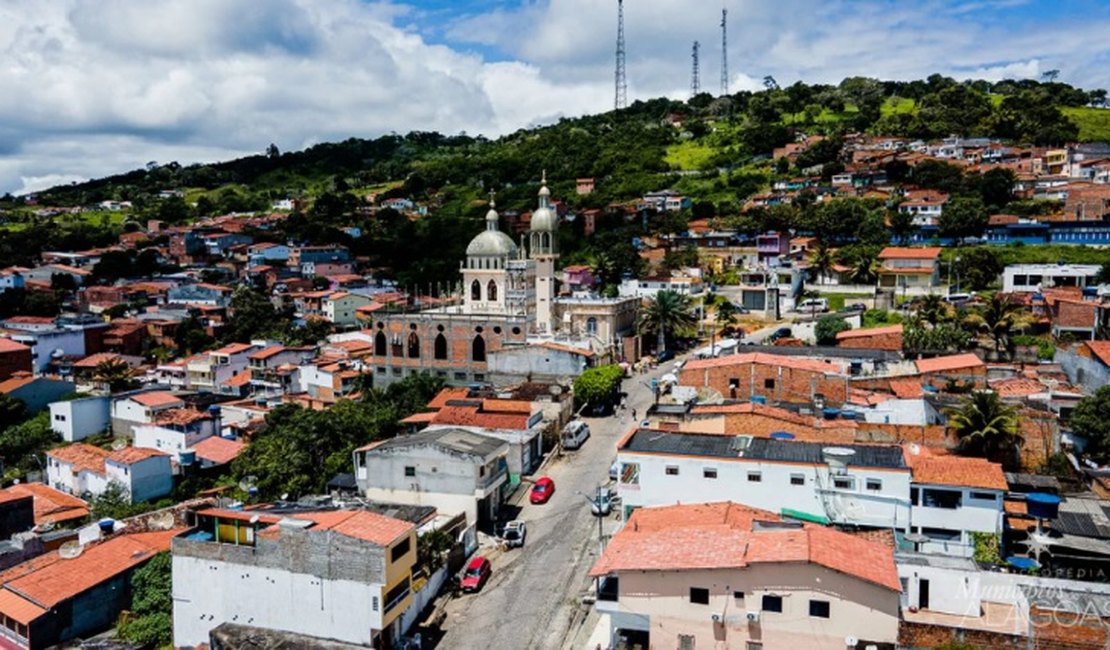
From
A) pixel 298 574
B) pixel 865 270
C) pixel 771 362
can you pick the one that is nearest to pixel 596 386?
pixel 771 362

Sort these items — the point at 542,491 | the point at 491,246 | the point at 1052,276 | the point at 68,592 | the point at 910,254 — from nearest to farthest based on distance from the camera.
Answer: the point at 68,592, the point at 542,491, the point at 1052,276, the point at 491,246, the point at 910,254

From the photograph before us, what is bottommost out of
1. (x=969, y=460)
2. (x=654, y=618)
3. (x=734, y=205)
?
(x=654, y=618)

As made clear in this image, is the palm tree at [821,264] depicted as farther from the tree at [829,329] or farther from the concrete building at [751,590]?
the concrete building at [751,590]

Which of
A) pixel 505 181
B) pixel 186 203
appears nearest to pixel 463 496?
pixel 505 181

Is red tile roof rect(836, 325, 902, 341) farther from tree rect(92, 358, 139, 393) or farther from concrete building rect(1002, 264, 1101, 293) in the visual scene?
tree rect(92, 358, 139, 393)

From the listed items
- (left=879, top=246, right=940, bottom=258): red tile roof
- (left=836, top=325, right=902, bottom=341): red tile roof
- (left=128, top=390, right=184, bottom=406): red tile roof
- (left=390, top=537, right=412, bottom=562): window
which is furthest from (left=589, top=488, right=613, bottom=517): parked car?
(left=879, top=246, right=940, bottom=258): red tile roof

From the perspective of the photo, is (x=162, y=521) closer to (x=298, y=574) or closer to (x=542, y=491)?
(x=298, y=574)

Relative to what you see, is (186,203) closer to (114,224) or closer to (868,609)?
(114,224)
